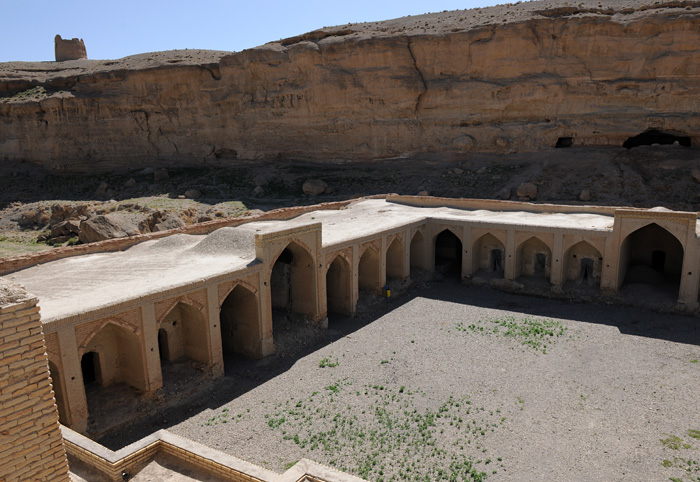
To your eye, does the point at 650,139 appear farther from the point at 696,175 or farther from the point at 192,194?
the point at 192,194

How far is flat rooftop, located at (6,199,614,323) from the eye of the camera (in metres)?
12.5

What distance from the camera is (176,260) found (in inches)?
627

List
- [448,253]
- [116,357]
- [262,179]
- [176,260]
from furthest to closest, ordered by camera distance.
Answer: [262,179], [448,253], [176,260], [116,357]

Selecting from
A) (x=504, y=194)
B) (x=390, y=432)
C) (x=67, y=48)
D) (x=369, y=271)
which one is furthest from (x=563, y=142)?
(x=67, y=48)

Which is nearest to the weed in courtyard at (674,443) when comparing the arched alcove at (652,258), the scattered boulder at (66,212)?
the arched alcove at (652,258)

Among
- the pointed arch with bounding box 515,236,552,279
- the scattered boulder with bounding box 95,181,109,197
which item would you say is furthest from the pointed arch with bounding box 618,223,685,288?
the scattered boulder with bounding box 95,181,109,197

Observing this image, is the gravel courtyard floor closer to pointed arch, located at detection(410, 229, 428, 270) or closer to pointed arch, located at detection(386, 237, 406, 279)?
pointed arch, located at detection(386, 237, 406, 279)

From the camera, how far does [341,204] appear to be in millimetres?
28125

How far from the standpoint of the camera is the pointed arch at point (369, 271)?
2072 centimetres

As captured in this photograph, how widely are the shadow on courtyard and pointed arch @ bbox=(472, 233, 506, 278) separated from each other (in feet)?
3.62

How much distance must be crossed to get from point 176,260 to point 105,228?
1014 centimetres

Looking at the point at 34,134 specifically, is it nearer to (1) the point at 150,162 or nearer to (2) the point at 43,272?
(1) the point at 150,162

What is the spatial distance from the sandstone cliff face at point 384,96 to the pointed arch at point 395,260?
56.1 feet

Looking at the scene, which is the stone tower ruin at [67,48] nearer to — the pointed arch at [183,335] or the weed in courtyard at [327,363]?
the pointed arch at [183,335]
